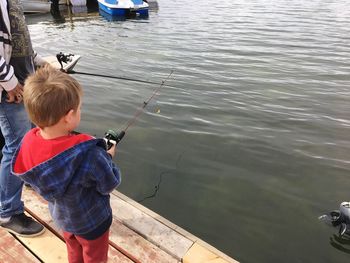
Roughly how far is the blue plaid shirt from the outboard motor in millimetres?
3493

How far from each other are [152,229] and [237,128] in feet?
16.0

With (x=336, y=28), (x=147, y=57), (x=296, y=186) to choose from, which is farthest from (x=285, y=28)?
(x=296, y=186)

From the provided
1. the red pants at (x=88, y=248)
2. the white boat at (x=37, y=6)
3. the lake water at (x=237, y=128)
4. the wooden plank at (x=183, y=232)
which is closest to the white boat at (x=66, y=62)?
the lake water at (x=237, y=128)

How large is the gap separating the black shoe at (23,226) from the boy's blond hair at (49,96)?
167 centimetres

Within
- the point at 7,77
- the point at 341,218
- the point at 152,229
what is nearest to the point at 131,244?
the point at 152,229

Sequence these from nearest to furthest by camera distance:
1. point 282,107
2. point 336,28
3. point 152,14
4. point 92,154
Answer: point 92,154 → point 282,107 → point 336,28 → point 152,14

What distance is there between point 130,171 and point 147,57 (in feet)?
27.2

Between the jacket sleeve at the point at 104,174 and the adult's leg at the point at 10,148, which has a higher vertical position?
the jacket sleeve at the point at 104,174

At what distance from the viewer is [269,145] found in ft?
23.7

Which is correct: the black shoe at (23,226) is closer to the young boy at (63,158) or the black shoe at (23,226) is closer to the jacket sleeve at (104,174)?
the young boy at (63,158)

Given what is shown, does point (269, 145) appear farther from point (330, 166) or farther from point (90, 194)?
point (90, 194)

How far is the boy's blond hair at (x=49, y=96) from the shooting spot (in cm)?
196

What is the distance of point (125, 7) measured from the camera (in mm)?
23953

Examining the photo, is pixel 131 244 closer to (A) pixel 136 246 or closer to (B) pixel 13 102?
(A) pixel 136 246
